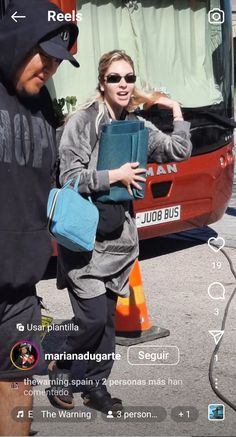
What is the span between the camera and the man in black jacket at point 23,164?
10.8ft

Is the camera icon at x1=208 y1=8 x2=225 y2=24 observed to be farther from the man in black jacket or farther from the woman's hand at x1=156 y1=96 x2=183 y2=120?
the man in black jacket

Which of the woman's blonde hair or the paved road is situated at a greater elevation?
the woman's blonde hair

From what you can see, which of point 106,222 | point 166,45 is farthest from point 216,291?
point 106,222

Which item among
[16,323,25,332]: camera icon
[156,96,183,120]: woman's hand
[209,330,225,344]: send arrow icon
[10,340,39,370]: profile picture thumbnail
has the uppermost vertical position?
A: [156,96,183,120]: woman's hand

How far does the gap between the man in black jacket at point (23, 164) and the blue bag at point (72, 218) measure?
1.17 ft

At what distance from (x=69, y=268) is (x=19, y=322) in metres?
0.89

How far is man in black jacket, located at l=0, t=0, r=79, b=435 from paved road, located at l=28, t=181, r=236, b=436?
2.84ft

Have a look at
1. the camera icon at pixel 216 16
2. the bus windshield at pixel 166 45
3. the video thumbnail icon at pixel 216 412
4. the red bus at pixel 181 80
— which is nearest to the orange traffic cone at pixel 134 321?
the video thumbnail icon at pixel 216 412

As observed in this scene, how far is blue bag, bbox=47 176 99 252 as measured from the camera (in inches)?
151

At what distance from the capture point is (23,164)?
3.32m

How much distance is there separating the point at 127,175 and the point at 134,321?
1618mm

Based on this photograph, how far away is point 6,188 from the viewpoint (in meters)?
3.29

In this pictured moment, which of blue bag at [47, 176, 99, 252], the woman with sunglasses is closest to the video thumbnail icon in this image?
the woman with sunglasses

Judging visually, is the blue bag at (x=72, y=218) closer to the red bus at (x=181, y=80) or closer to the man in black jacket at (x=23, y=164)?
the man in black jacket at (x=23, y=164)
